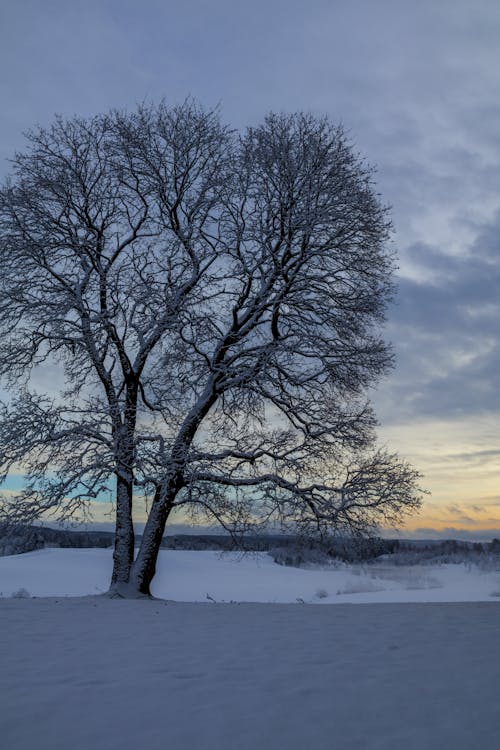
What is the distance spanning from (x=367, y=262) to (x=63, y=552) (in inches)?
1153

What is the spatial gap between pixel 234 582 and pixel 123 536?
18409 millimetres

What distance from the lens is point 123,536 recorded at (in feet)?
50.6

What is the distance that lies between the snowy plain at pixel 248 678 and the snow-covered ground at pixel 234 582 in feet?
43.6

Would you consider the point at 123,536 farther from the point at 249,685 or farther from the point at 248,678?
the point at 249,685

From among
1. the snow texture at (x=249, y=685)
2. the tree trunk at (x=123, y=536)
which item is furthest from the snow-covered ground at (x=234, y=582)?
the snow texture at (x=249, y=685)

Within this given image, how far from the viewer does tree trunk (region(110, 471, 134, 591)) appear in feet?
50.1

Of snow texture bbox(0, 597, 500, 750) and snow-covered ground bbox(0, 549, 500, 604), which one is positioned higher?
snow-covered ground bbox(0, 549, 500, 604)

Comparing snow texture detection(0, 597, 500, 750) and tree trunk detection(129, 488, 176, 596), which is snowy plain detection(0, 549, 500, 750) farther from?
tree trunk detection(129, 488, 176, 596)

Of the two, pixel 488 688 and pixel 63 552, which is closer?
pixel 488 688

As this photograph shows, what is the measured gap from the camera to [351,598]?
2400 centimetres

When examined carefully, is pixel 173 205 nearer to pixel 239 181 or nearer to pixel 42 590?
pixel 239 181

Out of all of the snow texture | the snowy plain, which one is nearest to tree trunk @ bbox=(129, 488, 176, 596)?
the snowy plain

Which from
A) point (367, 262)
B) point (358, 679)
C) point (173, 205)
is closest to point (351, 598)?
point (367, 262)

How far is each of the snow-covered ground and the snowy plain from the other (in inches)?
523
